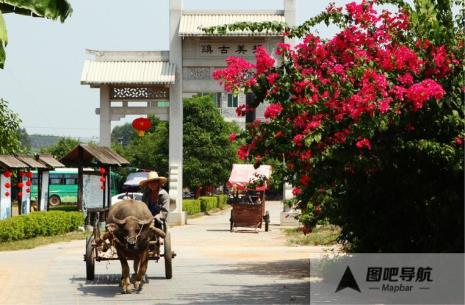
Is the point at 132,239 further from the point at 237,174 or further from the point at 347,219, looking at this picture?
the point at 237,174

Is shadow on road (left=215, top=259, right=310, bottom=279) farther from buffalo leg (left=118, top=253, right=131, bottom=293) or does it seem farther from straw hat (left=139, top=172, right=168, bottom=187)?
buffalo leg (left=118, top=253, right=131, bottom=293)

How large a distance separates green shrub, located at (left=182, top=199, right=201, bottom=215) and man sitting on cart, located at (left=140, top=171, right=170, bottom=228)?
32.8 metres

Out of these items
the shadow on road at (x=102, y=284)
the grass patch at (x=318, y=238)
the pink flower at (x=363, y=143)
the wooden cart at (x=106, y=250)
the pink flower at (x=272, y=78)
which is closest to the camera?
the pink flower at (x=363, y=143)

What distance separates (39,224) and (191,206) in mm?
22596

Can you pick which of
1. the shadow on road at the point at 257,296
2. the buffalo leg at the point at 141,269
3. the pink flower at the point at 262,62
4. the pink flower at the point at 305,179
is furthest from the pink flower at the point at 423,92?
the buffalo leg at the point at 141,269

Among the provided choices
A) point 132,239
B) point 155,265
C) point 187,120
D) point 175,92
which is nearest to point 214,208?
point 187,120

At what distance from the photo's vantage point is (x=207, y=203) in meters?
57.0

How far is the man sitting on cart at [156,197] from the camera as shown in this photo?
14196mm

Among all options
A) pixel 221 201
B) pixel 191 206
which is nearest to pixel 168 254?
pixel 191 206

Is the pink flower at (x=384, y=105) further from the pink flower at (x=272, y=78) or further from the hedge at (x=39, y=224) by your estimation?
the hedge at (x=39, y=224)

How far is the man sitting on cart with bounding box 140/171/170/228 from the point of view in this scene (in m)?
14.2

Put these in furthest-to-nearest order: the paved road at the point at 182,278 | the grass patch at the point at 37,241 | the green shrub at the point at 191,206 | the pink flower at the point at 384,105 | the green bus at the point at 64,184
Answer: the green bus at the point at 64,184, the green shrub at the point at 191,206, the grass patch at the point at 37,241, the paved road at the point at 182,278, the pink flower at the point at 384,105

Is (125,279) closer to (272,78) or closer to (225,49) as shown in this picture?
(272,78)

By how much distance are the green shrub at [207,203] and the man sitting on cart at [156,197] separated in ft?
132
